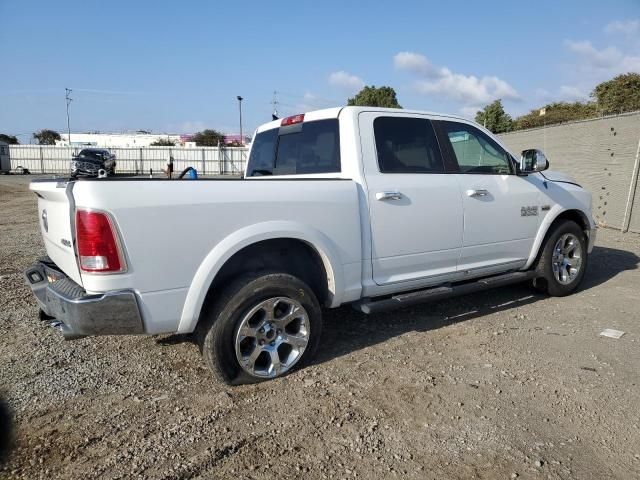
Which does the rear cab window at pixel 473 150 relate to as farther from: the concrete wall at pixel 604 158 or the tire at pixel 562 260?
the concrete wall at pixel 604 158

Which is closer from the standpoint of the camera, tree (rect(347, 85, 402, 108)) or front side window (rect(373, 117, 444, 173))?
front side window (rect(373, 117, 444, 173))

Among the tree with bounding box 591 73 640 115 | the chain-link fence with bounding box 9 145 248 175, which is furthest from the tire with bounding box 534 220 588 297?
the chain-link fence with bounding box 9 145 248 175

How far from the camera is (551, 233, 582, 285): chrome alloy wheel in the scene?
515 centimetres

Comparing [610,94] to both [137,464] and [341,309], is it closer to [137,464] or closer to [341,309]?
[341,309]

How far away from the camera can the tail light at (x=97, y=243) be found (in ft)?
8.52

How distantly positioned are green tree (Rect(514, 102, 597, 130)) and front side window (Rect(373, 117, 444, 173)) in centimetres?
3073

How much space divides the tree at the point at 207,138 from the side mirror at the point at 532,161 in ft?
246

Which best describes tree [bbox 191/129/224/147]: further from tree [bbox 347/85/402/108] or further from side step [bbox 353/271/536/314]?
side step [bbox 353/271/536/314]

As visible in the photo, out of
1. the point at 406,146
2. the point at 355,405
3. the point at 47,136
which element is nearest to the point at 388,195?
the point at 406,146

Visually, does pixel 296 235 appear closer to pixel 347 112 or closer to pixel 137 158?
pixel 347 112

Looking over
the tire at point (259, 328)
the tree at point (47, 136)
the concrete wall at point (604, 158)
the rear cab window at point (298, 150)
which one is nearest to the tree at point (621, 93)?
the concrete wall at point (604, 158)

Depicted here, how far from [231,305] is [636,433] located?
98.6 inches

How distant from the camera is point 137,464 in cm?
239

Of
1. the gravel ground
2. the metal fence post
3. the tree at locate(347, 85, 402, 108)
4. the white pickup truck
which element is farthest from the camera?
the tree at locate(347, 85, 402, 108)
